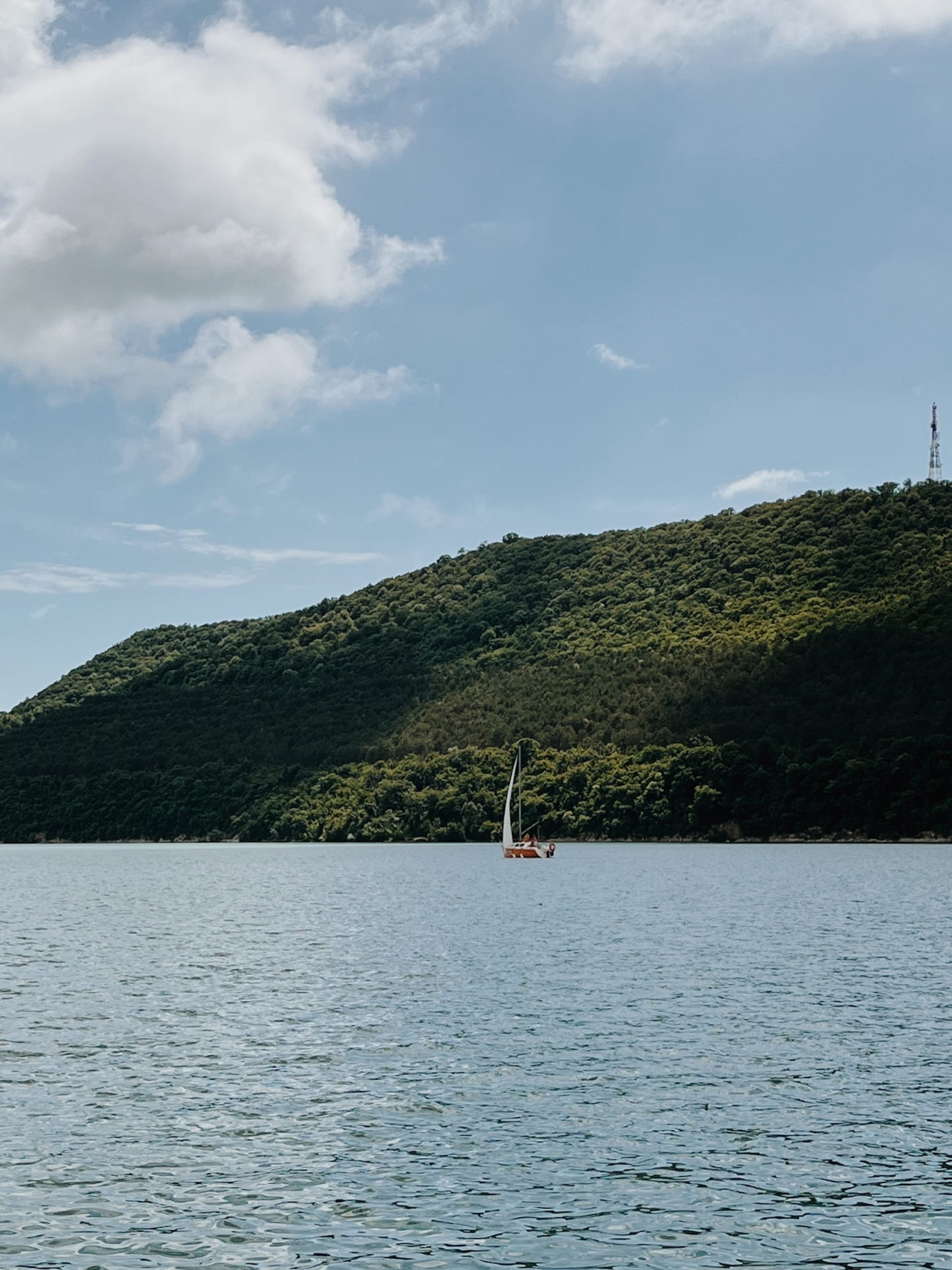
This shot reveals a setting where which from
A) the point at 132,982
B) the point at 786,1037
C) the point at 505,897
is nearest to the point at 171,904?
the point at 505,897

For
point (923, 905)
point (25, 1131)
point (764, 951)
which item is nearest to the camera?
point (25, 1131)

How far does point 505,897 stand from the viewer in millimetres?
99062

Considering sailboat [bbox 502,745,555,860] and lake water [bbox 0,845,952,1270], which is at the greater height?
sailboat [bbox 502,745,555,860]

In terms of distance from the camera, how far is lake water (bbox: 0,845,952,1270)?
21.4 m

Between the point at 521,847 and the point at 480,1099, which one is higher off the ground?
the point at 521,847

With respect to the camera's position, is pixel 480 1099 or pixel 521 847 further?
pixel 521 847

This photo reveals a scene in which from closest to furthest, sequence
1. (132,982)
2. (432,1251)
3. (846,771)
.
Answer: (432,1251), (132,982), (846,771)

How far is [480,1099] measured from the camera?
30.7m

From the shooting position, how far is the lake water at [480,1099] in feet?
70.1

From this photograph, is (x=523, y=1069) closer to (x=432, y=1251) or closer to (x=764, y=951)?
(x=432, y=1251)

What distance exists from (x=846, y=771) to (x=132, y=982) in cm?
12163

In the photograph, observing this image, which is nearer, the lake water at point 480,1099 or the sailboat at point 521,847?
the lake water at point 480,1099

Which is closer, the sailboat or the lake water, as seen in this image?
the lake water

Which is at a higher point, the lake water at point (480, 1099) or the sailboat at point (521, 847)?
the sailboat at point (521, 847)
